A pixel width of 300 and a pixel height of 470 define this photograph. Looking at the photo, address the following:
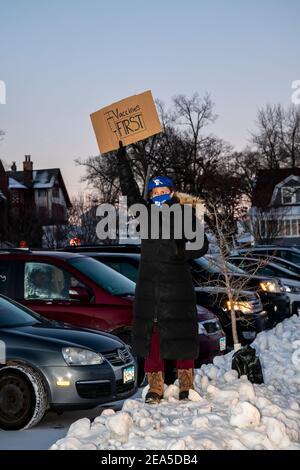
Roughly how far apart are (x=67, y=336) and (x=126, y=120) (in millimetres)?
2208

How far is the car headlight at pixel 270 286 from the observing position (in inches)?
612

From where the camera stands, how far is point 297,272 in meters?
20.8

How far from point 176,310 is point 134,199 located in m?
1.03

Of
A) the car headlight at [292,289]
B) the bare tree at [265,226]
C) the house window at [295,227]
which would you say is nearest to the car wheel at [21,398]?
the car headlight at [292,289]

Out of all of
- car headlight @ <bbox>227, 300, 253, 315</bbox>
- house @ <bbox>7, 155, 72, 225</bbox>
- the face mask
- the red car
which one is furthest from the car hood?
house @ <bbox>7, 155, 72, 225</bbox>

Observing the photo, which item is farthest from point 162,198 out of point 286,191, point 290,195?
point 286,191

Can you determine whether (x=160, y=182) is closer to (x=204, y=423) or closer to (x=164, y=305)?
(x=164, y=305)

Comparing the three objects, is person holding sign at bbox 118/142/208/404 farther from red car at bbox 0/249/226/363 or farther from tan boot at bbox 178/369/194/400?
red car at bbox 0/249/226/363

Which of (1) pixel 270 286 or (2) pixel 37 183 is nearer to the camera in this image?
(1) pixel 270 286

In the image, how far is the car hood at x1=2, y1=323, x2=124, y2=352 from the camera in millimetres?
7930

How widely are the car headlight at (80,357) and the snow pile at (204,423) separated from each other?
3.20 feet

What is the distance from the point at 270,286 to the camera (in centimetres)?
1569

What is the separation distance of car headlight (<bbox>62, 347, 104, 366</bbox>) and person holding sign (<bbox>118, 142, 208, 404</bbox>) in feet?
3.19

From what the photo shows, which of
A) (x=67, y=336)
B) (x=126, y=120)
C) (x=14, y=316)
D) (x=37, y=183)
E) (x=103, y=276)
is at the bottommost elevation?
(x=67, y=336)
